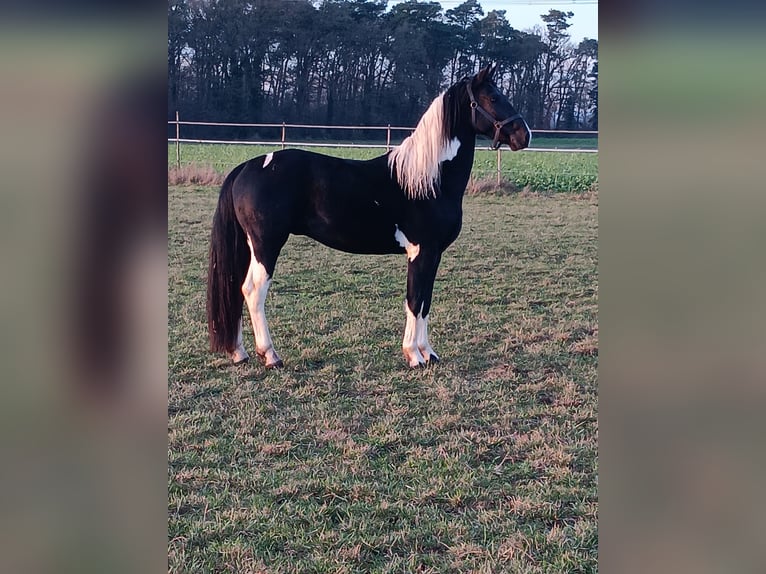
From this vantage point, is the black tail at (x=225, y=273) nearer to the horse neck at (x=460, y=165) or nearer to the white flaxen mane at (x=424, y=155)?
the white flaxen mane at (x=424, y=155)

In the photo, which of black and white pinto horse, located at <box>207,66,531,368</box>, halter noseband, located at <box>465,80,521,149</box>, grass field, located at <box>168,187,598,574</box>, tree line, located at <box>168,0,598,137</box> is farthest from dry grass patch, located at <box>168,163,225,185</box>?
halter noseband, located at <box>465,80,521,149</box>

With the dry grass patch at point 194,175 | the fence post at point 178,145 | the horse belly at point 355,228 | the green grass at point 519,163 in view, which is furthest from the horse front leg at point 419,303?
the dry grass patch at point 194,175

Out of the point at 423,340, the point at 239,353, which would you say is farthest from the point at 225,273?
the point at 423,340

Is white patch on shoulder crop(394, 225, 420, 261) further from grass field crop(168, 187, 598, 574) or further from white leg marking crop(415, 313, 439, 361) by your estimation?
grass field crop(168, 187, 598, 574)

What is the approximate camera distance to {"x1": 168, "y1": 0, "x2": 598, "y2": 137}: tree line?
2.78 metres

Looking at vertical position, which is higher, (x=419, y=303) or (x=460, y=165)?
(x=460, y=165)

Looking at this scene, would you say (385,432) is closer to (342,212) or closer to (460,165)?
(342,212)

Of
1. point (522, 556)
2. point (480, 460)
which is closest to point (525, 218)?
point (480, 460)

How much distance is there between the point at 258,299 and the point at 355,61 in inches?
50.3

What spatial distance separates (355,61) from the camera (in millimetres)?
A: 3225

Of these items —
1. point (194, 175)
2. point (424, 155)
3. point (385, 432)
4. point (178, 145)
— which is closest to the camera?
point (385, 432)
